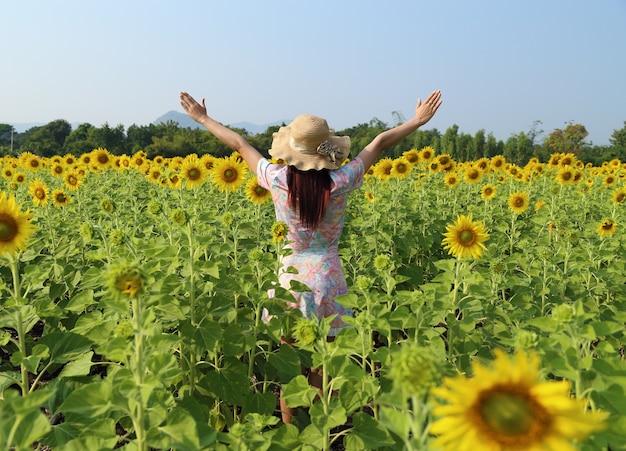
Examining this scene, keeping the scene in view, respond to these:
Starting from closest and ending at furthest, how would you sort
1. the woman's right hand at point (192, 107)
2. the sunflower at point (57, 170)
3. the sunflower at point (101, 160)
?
the woman's right hand at point (192, 107), the sunflower at point (57, 170), the sunflower at point (101, 160)

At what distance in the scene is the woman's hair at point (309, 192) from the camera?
2992mm

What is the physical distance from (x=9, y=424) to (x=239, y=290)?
4.66 feet

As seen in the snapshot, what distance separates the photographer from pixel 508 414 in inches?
40.9

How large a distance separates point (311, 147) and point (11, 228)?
1761mm

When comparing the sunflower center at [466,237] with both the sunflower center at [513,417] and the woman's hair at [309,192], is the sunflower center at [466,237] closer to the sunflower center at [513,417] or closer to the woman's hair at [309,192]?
the woman's hair at [309,192]

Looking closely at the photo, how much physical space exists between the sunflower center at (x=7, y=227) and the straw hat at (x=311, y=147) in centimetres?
153

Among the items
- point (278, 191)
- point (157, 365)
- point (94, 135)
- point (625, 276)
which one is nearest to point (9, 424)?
point (157, 365)

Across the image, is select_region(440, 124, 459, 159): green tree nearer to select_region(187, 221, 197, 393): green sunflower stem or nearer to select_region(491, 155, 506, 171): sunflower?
select_region(491, 155, 506, 171): sunflower

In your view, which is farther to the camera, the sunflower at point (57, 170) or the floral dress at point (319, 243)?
the sunflower at point (57, 170)

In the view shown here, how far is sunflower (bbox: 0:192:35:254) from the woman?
4.50 ft

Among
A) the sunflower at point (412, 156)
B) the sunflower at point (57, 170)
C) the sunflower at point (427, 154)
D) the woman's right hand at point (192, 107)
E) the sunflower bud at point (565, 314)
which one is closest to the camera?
the sunflower bud at point (565, 314)

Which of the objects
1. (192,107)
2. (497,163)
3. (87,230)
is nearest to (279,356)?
(87,230)

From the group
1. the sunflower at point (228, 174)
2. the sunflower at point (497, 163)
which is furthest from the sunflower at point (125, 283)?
the sunflower at point (497, 163)

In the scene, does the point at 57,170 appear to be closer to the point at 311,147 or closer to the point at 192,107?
the point at 192,107
